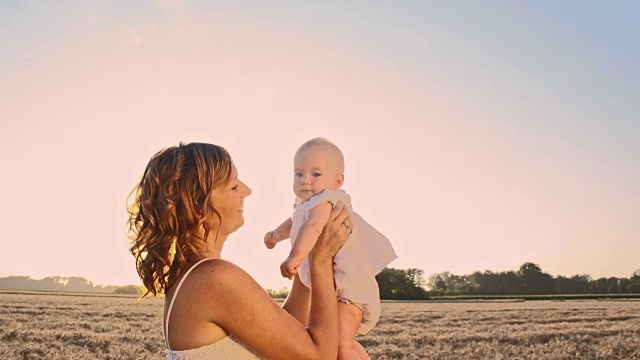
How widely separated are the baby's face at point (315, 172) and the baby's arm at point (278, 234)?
178 millimetres

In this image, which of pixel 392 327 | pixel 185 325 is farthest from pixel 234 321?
pixel 392 327

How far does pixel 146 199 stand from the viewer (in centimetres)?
248

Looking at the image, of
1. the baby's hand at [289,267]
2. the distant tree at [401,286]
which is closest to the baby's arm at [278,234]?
the baby's hand at [289,267]

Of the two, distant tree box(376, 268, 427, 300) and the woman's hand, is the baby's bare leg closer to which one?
the woman's hand

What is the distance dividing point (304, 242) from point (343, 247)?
452mm

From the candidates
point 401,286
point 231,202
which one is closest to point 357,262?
point 231,202

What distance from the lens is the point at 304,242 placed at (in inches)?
114

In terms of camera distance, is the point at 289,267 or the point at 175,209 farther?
the point at 289,267

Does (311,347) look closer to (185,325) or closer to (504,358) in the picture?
(185,325)

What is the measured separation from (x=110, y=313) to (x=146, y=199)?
56.6 feet

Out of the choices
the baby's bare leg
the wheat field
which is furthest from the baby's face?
the wheat field

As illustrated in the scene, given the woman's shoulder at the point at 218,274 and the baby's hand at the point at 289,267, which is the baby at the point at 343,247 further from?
the woman's shoulder at the point at 218,274

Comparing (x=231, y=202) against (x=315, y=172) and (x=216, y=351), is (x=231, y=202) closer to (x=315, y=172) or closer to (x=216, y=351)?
(x=216, y=351)

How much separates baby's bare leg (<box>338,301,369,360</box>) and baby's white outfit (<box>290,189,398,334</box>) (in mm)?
34
